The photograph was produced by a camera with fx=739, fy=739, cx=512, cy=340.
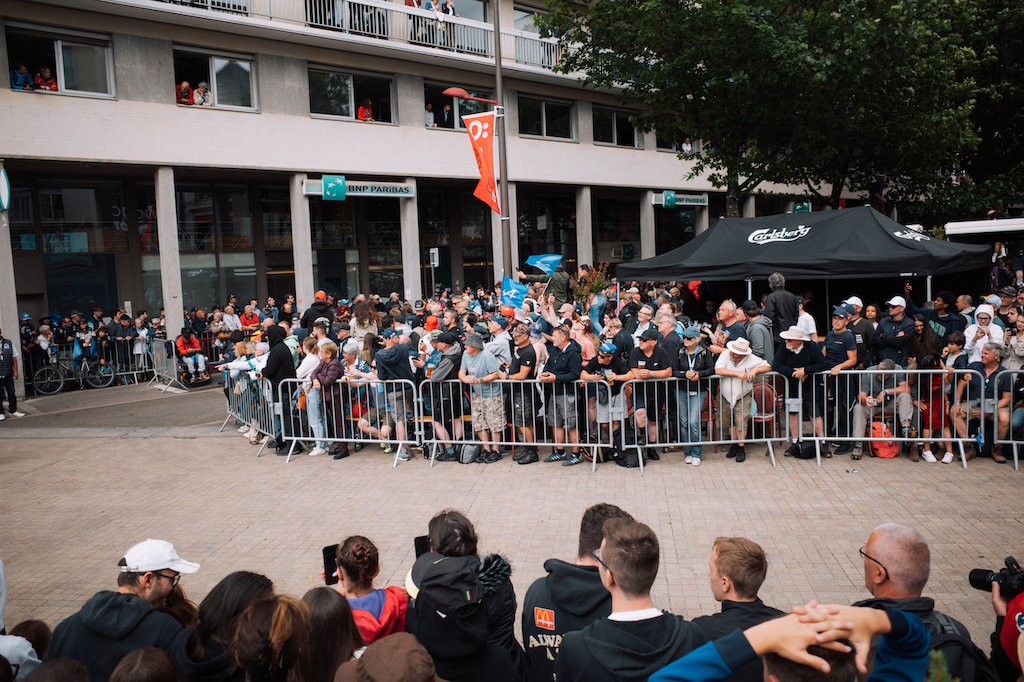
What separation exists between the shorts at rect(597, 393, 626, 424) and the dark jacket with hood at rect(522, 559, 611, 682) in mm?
5929

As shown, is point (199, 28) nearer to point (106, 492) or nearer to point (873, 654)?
point (106, 492)

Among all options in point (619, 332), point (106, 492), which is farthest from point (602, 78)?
point (106, 492)

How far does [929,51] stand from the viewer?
21.8m

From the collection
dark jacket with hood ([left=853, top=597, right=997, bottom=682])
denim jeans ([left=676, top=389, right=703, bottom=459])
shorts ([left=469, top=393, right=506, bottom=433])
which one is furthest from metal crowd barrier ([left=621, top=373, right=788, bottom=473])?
dark jacket with hood ([left=853, top=597, right=997, bottom=682])

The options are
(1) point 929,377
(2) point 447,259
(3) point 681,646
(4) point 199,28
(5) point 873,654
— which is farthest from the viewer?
(2) point 447,259

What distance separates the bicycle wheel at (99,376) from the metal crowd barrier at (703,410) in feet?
Result: 48.2

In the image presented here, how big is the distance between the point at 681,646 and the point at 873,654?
2.07ft

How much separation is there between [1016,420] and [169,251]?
1982cm

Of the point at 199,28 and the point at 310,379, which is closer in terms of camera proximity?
the point at 310,379

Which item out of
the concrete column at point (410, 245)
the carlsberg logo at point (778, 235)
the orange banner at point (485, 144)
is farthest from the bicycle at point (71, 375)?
the carlsberg logo at point (778, 235)

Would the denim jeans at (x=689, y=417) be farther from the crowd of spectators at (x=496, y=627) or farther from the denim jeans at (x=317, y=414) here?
the crowd of spectators at (x=496, y=627)

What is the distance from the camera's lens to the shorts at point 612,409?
9547 mm

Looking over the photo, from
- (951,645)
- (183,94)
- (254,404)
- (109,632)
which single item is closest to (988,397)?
(951,645)

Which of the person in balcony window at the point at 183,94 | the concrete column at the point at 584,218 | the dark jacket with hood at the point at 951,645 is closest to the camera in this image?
the dark jacket with hood at the point at 951,645
